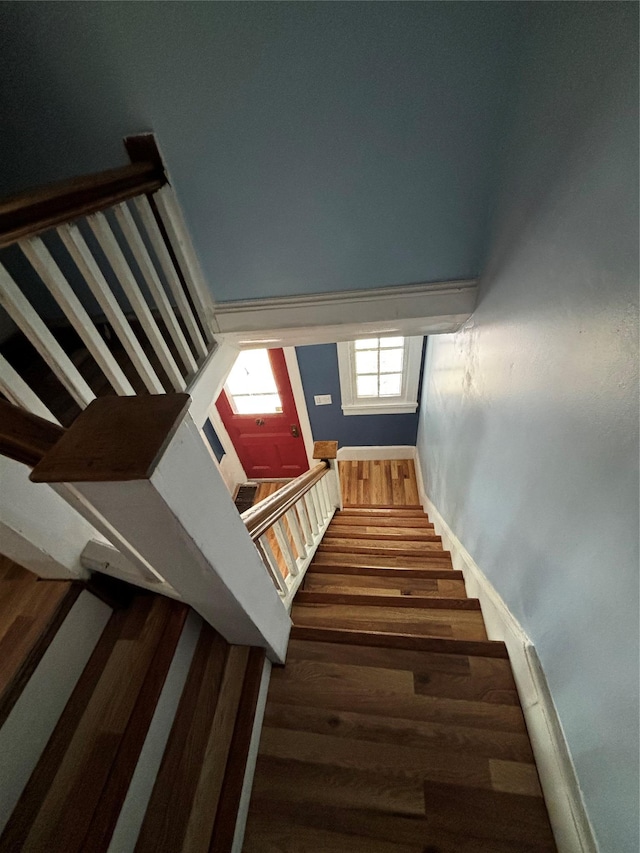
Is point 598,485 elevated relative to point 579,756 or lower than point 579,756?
elevated

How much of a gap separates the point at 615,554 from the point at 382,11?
143 centimetres

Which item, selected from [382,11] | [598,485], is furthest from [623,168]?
[382,11]

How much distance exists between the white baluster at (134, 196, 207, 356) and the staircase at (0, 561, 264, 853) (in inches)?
41.6

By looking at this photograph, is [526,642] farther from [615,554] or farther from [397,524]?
[397,524]

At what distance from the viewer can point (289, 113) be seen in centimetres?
105

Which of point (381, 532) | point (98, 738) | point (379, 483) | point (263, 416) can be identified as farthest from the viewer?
point (379, 483)

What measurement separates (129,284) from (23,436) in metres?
0.79

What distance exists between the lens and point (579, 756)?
0.74 metres

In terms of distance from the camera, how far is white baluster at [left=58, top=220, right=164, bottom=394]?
89 cm

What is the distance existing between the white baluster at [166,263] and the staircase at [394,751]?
133 centimetres

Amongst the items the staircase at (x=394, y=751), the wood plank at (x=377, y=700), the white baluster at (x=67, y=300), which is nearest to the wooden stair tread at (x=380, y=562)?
the staircase at (x=394, y=751)

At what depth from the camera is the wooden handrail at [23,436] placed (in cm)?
47

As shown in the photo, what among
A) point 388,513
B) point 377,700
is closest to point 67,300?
point 377,700

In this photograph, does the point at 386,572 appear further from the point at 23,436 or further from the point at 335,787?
the point at 23,436
